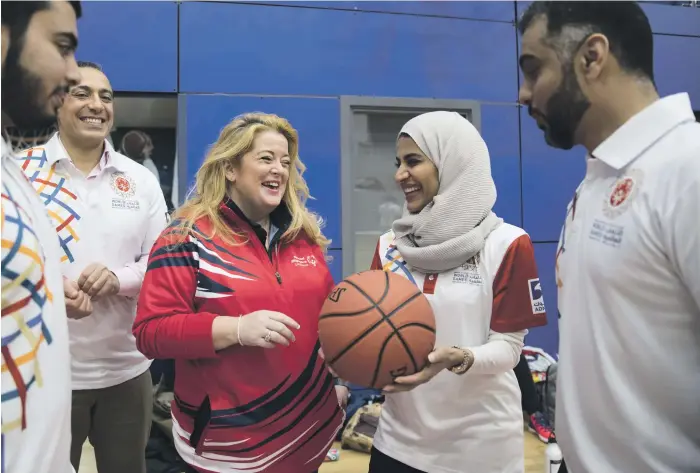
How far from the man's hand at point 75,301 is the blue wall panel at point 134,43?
89.8 inches

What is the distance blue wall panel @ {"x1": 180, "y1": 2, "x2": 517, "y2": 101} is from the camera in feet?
11.6

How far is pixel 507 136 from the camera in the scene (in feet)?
13.2

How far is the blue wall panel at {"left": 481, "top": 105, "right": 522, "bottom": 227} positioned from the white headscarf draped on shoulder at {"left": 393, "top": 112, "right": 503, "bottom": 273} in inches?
94.8

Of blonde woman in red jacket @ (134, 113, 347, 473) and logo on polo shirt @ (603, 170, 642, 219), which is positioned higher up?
logo on polo shirt @ (603, 170, 642, 219)

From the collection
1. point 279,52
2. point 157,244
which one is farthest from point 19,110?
point 279,52

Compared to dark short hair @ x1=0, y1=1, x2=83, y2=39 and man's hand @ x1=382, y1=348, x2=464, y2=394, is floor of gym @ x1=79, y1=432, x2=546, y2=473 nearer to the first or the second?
man's hand @ x1=382, y1=348, x2=464, y2=394

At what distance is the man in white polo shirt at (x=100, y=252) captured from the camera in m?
1.83

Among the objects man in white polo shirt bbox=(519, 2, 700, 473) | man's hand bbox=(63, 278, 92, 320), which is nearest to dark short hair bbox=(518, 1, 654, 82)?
man in white polo shirt bbox=(519, 2, 700, 473)

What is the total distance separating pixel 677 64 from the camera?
4352mm

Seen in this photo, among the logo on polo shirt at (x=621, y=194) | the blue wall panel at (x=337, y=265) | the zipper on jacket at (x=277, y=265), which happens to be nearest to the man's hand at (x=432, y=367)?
the zipper on jacket at (x=277, y=265)

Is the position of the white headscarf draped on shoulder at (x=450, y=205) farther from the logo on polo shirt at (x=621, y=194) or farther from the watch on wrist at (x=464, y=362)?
the logo on polo shirt at (x=621, y=194)

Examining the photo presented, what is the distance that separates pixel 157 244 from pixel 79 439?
90 centimetres

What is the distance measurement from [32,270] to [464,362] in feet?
3.37

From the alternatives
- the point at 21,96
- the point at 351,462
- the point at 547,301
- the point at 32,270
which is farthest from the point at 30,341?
the point at 547,301
